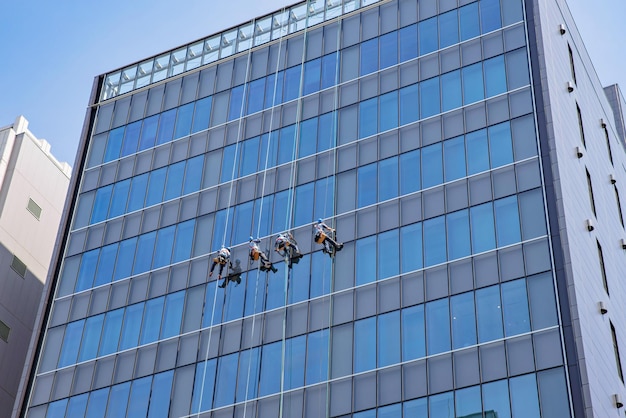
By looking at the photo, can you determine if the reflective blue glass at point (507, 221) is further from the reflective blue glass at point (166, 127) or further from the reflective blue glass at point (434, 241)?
the reflective blue glass at point (166, 127)

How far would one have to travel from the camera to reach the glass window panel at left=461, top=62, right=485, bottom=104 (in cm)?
5282

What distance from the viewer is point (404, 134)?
5375cm

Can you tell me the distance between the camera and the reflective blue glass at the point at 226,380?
4950 cm

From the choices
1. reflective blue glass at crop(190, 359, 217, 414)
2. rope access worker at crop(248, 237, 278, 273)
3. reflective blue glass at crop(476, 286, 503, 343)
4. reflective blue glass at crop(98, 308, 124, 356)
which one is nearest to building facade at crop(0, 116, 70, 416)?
reflective blue glass at crop(98, 308, 124, 356)

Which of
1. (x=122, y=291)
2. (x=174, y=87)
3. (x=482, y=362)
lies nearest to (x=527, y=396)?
(x=482, y=362)

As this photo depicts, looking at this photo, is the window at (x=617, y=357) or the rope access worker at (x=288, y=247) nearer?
the window at (x=617, y=357)

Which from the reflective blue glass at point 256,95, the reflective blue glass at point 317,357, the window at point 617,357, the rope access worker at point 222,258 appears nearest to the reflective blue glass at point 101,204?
the reflective blue glass at point 256,95

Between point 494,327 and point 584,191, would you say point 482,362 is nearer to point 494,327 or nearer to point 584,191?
point 494,327

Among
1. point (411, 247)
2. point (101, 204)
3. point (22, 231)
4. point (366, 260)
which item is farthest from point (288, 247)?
point (22, 231)

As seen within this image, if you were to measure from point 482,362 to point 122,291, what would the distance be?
2025cm

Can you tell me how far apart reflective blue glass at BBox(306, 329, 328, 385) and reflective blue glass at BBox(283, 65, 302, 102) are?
49.6 feet

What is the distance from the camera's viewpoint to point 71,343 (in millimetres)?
55969

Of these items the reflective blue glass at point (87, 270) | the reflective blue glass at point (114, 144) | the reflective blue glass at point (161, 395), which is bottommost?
the reflective blue glass at point (161, 395)

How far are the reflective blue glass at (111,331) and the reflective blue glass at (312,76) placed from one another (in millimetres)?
14803
